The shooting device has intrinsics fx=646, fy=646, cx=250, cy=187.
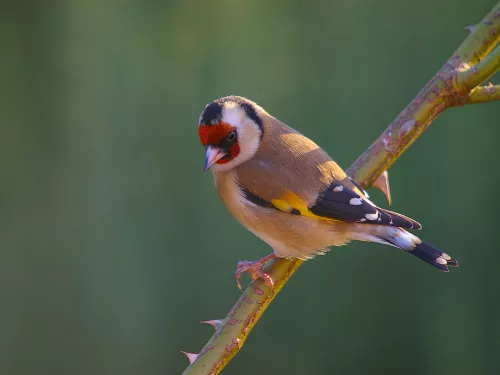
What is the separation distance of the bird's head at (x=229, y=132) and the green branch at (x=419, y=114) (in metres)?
0.41

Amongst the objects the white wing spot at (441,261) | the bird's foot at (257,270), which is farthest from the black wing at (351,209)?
the bird's foot at (257,270)

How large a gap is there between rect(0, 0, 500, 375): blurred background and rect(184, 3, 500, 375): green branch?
2.03 metres

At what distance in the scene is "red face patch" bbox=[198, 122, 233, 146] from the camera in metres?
2.09

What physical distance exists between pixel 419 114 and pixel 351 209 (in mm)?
385

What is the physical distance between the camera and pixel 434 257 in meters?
1.95

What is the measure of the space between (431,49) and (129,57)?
6.13ft

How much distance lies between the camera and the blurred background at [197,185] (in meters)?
3.89

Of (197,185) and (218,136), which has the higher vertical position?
(218,136)

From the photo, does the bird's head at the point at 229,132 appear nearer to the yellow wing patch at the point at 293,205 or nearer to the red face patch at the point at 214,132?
the red face patch at the point at 214,132

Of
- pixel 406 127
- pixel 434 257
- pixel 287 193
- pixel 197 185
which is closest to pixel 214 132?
pixel 287 193

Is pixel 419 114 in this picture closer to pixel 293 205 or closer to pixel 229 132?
pixel 293 205

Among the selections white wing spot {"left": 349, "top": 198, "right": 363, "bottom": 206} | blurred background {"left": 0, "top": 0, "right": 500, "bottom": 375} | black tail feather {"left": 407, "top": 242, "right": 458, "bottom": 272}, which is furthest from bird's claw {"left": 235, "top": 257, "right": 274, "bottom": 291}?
blurred background {"left": 0, "top": 0, "right": 500, "bottom": 375}

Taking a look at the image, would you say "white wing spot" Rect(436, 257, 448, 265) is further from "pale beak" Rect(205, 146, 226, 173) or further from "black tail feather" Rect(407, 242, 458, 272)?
"pale beak" Rect(205, 146, 226, 173)

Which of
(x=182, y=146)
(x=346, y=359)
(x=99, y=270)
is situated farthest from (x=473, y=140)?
(x=99, y=270)
